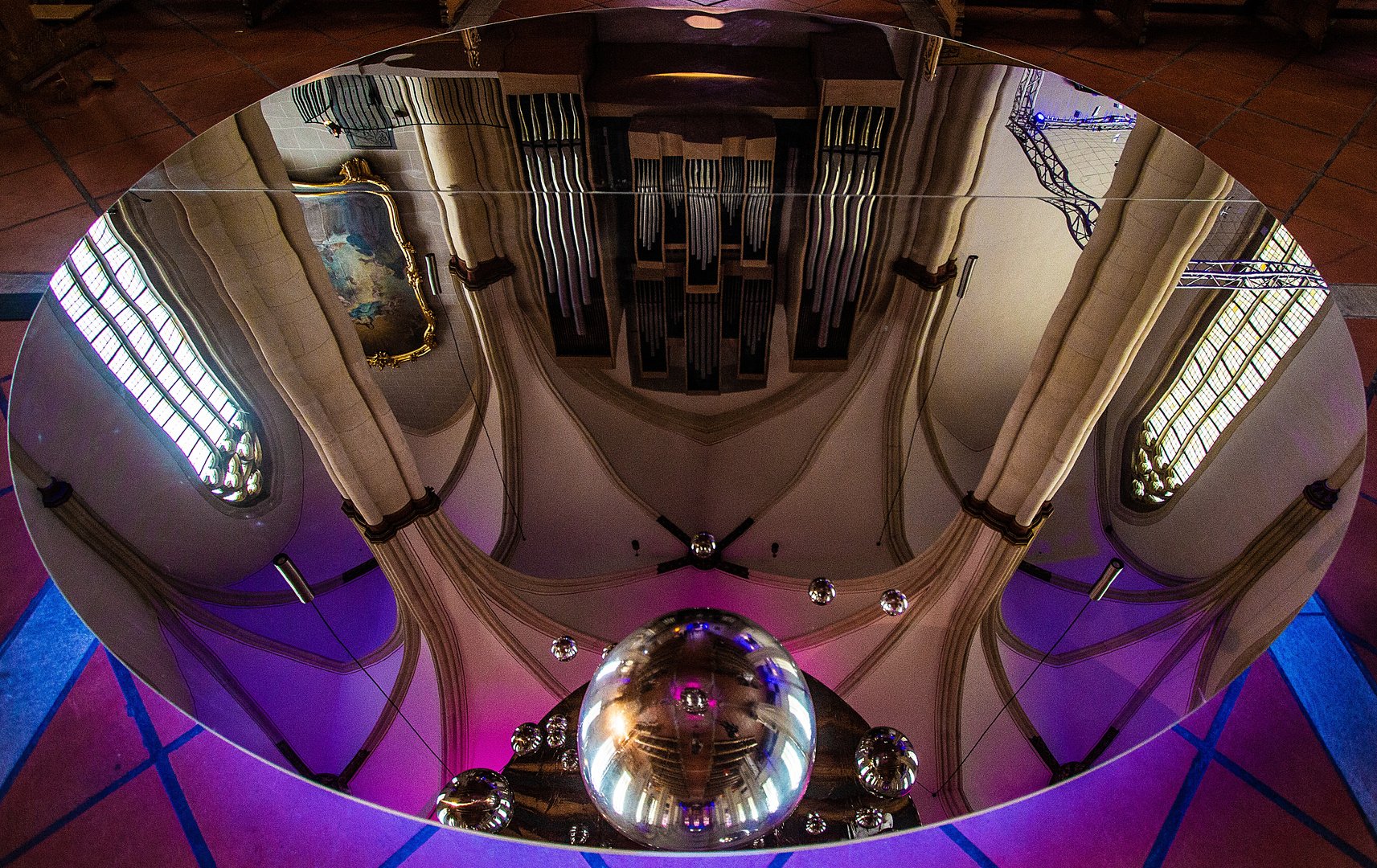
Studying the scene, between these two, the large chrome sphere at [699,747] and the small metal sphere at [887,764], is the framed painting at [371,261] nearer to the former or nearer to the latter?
the large chrome sphere at [699,747]

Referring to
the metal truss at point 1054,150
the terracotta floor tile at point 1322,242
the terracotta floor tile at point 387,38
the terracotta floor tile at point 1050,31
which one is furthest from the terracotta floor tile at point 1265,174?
the terracotta floor tile at point 387,38

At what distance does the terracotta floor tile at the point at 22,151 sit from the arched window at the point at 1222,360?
4.99m

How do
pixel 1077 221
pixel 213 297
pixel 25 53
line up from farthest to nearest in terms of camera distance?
1. pixel 25 53
2. pixel 1077 221
3. pixel 213 297

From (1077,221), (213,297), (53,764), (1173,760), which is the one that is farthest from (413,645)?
(1173,760)

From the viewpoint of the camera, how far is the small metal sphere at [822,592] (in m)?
1.17

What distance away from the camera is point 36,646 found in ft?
6.70

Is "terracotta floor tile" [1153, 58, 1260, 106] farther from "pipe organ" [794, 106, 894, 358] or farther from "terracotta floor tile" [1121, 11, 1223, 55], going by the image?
"pipe organ" [794, 106, 894, 358]

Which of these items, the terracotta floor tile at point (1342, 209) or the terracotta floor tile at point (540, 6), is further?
the terracotta floor tile at point (540, 6)

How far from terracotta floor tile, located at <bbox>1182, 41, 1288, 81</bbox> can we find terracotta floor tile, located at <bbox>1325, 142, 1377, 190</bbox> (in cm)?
91

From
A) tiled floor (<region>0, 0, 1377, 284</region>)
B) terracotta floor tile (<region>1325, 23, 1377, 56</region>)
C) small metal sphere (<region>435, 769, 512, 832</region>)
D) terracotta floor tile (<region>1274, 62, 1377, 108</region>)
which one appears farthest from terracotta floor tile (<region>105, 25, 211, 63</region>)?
terracotta floor tile (<region>1325, 23, 1377, 56</region>)

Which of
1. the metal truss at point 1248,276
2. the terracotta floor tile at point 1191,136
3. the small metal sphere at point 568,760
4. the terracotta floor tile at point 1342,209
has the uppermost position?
the terracotta floor tile at point 1191,136

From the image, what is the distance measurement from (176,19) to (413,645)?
234 inches

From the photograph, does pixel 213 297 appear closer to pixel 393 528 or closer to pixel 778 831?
pixel 393 528

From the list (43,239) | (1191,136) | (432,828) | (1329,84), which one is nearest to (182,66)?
(43,239)
